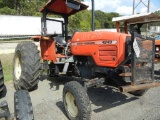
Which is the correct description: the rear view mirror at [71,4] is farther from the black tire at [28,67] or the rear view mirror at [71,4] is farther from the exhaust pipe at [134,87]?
the exhaust pipe at [134,87]

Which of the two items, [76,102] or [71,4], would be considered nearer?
[76,102]

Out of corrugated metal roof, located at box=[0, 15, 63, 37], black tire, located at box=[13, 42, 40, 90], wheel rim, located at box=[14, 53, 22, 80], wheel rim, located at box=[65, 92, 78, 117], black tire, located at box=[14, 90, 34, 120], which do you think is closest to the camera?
black tire, located at box=[14, 90, 34, 120]

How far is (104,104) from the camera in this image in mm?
4609

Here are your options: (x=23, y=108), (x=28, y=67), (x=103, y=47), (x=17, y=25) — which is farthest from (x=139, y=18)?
(x=17, y=25)

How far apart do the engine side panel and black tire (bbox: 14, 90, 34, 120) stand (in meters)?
1.72

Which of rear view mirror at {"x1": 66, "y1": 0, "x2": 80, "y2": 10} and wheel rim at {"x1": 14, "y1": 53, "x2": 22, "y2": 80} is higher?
rear view mirror at {"x1": 66, "y1": 0, "x2": 80, "y2": 10}

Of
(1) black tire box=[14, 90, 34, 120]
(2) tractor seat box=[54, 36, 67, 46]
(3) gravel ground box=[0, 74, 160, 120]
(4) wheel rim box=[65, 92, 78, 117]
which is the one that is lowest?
(3) gravel ground box=[0, 74, 160, 120]

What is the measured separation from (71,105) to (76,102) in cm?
35

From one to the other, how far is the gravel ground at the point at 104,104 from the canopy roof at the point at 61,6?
6.28ft

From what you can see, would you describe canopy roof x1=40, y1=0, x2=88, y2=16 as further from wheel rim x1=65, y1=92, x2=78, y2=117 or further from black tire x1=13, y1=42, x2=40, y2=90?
wheel rim x1=65, y1=92, x2=78, y2=117

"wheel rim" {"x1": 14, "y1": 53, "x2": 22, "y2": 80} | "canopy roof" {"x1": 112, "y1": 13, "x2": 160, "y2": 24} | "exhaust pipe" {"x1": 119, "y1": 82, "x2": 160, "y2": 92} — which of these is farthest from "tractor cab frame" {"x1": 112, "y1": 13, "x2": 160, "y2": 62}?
"wheel rim" {"x1": 14, "y1": 53, "x2": 22, "y2": 80}

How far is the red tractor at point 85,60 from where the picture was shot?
12.2 ft

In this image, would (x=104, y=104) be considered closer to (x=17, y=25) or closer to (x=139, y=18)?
(x=139, y=18)

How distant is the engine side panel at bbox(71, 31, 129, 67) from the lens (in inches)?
151
